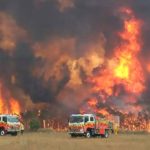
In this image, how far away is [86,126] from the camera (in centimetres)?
6775

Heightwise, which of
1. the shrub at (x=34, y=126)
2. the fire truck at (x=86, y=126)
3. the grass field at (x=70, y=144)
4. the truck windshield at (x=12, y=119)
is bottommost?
the grass field at (x=70, y=144)

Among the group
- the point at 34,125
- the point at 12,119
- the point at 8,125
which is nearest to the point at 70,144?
the point at 8,125

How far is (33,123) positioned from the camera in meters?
113

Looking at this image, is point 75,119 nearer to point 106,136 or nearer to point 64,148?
point 106,136

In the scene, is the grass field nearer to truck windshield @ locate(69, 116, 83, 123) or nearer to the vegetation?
truck windshield @ locate(69, 116, 83, 123)

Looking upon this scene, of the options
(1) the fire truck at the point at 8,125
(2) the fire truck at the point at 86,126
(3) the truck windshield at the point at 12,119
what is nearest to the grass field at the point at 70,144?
(2) the fire truck at the point at 86,126

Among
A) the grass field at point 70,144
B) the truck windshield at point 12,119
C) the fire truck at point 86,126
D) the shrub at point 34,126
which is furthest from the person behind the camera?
the shrub at point 34,126

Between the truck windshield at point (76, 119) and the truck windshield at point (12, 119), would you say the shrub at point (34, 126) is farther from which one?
the truck windshield at point (76, 119)

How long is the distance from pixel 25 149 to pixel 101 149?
600 centimetres

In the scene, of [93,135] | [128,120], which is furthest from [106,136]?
[128,120]

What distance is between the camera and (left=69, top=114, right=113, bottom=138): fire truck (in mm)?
67375

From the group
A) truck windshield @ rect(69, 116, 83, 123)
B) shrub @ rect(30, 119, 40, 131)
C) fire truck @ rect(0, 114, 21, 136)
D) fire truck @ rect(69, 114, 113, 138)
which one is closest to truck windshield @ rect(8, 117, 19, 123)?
fire truck @ rect(0, 114, 21, 136)

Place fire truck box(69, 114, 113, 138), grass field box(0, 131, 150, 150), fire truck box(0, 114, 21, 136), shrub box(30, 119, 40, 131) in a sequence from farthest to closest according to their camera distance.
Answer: shrub box(30, 119, 40, 131)
fire truck box(0, 114, 21, 136)
fire truck box(69, 114, 113, 138)
grass field box(0, 131, 150, 150)

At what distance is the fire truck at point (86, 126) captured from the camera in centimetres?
6738
